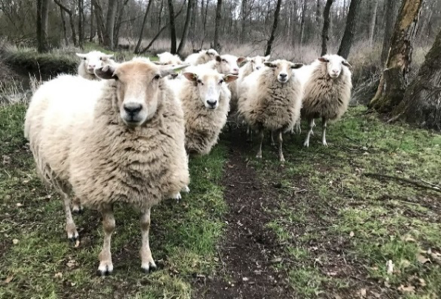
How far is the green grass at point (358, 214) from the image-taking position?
129 inches

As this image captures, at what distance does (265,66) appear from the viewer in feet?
21.7

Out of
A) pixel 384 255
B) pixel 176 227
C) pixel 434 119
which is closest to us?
pixel 384 255

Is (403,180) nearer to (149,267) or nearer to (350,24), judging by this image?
(149,267)

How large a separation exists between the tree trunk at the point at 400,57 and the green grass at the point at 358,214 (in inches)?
59.2

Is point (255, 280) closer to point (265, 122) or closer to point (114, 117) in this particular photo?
point (114, 117)

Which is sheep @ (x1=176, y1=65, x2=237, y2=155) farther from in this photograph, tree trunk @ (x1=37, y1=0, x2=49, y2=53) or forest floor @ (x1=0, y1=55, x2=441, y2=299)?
tree trunk @ (x1=37, y1=0, x2=49, y2=53)

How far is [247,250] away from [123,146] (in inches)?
64.9

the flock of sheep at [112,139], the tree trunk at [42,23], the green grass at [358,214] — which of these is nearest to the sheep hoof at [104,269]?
the flock of sheep at [112,139]

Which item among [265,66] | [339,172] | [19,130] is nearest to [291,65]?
[265,66]

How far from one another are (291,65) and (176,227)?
3.68m

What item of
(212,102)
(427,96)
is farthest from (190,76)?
(427,96)

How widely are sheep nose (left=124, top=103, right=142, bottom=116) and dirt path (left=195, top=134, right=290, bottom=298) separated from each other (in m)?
1.59

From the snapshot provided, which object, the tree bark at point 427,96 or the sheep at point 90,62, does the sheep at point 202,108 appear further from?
the tree bark at point 427,96

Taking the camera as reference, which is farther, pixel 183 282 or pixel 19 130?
pixel 19 130
